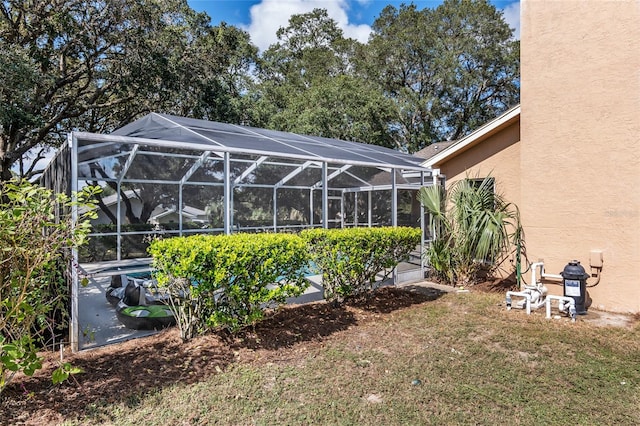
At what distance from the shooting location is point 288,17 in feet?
92.9

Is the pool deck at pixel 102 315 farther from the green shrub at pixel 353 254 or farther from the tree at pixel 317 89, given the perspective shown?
the tree at pixel 317 89

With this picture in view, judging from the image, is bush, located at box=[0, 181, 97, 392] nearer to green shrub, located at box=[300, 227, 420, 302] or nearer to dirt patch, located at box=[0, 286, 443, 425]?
dirt patch, located at box=[0, 286, 443, 425]

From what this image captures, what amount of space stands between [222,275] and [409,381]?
7.42 feet

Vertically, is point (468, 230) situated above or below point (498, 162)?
below

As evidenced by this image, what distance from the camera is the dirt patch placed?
3.23 m

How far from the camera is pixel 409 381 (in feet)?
12.3

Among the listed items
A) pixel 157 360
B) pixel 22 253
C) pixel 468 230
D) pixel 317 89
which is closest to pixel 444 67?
pixel 317 89

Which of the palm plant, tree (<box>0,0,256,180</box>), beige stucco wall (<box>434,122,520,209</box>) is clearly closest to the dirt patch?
the palm plant

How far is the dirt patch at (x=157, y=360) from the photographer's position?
323 centimetres

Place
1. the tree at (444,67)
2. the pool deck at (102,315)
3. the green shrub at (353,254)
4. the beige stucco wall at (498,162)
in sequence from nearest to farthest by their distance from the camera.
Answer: the pool deck at (102,315)
the green shrub at (353,254)
the beige stucco wall at (498,162)
the tree at (444,67)

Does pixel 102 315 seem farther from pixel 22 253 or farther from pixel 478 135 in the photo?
pixel 478 135

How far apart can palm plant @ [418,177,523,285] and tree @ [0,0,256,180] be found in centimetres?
1023

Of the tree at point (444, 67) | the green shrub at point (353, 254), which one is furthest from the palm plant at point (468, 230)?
the tree at point (444, 67)

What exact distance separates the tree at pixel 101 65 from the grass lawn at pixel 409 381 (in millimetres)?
10291
